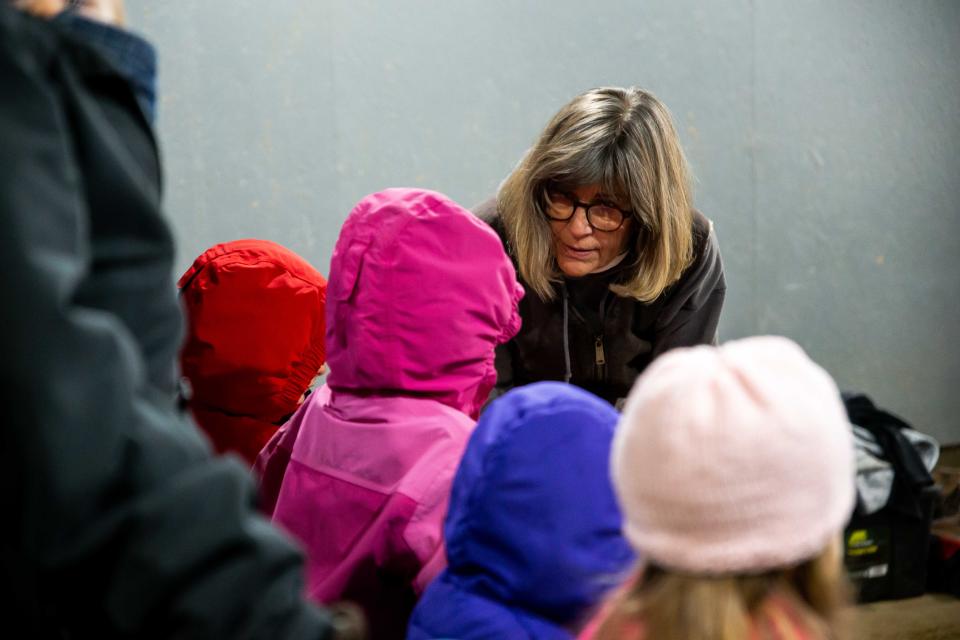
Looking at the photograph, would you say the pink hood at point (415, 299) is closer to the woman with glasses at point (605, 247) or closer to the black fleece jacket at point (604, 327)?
the woman with glasses at point (605, 247)

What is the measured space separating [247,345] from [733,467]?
4.27 ft

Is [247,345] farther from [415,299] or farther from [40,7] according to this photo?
[40,7]

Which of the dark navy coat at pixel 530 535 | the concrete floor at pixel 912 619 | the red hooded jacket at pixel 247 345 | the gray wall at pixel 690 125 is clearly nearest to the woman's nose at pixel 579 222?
the red hooded jacket at pixel 247 345

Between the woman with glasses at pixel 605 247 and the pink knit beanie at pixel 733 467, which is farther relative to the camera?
the woman with glasses at pixel 605 247

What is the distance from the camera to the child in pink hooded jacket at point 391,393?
4.95 feet

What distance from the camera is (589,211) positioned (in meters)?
2.33

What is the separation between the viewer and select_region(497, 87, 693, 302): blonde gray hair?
2.25m

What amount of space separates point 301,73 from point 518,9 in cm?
85

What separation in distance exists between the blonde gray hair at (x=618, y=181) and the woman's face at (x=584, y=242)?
0.07ft

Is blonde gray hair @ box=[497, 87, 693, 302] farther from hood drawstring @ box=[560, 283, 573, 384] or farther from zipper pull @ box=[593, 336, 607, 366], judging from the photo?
zipper pull @ box=[593, 336, 607, 366]

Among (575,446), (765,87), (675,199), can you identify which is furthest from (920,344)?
(575,446)

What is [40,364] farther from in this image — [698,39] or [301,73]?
[698,39]

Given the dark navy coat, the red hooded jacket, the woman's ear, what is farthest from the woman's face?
the woman's ear

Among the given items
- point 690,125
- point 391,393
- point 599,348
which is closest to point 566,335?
point 599,348
